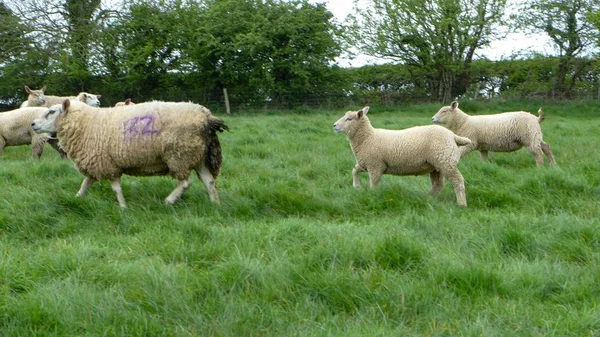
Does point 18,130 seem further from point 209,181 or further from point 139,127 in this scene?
point 209,181

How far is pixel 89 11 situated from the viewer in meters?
26.9

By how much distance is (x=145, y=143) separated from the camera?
24.2ft

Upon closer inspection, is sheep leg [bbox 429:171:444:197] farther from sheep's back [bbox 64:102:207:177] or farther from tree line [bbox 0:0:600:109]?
tree line [bbox 0:0:600:109]

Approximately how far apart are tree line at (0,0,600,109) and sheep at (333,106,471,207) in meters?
17.8

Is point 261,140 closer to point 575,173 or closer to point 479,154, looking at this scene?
point 479,154

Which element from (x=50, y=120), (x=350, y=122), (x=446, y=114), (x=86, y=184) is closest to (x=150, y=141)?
(x=86, y=184)

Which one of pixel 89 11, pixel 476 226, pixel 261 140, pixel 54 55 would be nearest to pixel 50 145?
pixel 261 140

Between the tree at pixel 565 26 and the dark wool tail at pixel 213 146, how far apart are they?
26.5 m

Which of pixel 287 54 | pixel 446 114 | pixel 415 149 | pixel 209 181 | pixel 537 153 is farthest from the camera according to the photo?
pixel 287 54

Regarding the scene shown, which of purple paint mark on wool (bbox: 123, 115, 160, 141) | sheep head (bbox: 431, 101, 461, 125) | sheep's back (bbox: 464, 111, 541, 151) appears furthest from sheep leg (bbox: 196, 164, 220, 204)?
sheep head (bbox: 431, 101, 461, 125)

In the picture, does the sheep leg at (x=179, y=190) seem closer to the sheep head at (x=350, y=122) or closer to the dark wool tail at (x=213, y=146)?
the dark wool tail at (x=213, y=146)

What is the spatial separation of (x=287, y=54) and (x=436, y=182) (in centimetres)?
2073

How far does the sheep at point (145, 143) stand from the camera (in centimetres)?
738

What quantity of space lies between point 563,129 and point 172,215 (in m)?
13.1
